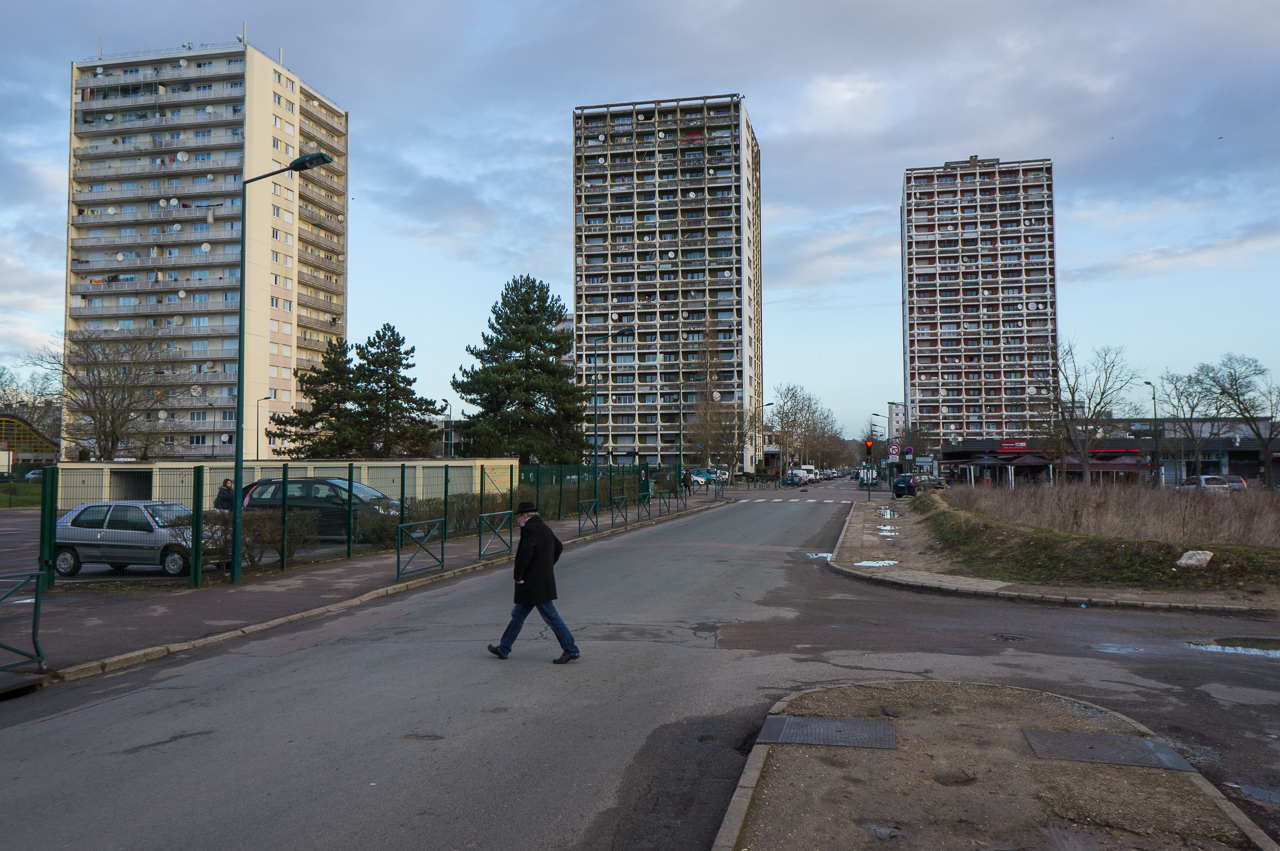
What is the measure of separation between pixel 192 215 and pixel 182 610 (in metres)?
74.4

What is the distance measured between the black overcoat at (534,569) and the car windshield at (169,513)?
28.2 ft

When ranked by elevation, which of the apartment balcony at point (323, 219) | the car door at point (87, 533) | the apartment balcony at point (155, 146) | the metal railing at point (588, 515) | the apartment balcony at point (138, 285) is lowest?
the metal railing at point (588, 515)

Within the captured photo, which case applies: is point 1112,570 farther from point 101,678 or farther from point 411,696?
point 101,678

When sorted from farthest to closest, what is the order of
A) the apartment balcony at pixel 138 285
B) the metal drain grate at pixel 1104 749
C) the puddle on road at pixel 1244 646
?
the apartment balcony at pixel 138 285, the puddle on road at pixel 1244 646, the metal drain grate at pixel 1104 749

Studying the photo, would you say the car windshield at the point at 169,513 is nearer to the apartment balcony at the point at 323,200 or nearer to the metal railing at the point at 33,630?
the metal railing at the point at 33,630

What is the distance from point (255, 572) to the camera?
1448 cm

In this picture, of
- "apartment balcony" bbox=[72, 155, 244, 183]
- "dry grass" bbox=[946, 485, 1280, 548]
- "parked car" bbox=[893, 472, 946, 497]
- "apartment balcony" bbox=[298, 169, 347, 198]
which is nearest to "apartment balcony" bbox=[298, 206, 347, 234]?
"apartment balcony" bbox=[298, 169, 347, 198]

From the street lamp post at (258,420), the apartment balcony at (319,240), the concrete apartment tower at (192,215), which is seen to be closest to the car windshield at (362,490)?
the street lamp post at (258,420)

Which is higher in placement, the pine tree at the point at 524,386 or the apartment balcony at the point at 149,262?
the apartment balcony at the point at 149,262

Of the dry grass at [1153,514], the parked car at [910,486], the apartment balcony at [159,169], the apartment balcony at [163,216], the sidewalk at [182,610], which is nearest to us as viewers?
the sidewalk at [182,610]

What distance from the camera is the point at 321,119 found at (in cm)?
7975

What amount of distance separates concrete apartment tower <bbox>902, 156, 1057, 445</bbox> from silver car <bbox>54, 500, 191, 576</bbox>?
376 feet

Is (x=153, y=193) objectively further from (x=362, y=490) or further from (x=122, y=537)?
(x=122, y=537)

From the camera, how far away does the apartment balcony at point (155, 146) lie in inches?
2847
